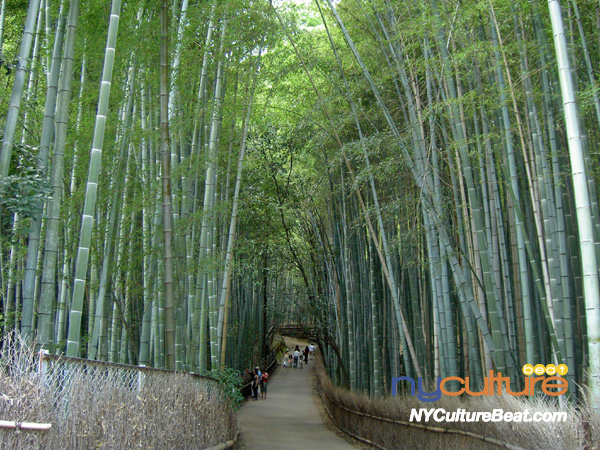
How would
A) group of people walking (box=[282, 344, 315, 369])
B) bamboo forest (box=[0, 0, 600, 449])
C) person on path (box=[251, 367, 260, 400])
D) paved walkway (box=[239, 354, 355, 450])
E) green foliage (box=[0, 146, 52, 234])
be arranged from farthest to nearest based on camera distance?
group of people walking (box=[282, 344, 315, 369]) < person on path (box=[251, 367, 260, 400]) < paved walkway (box=[239, 354, 355, 450]) < bamboo forest (box=[0, 0, 600, 449]) < green foliage (box=[0, 146, 52, 234])

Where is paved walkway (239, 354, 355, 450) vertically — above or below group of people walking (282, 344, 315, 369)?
below

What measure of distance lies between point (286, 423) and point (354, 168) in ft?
13.3

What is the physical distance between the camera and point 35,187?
309cm

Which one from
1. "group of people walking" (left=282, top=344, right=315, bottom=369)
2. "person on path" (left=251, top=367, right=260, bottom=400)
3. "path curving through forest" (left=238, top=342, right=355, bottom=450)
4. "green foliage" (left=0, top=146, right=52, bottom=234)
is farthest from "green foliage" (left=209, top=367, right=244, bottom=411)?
"group of people walking" (left=282, top=344, right=315, bottom=369)

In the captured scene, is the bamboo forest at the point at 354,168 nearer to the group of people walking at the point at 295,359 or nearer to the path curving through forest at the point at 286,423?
the path curving through forest at the point at 286,423

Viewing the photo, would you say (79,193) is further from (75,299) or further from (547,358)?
(547,358)

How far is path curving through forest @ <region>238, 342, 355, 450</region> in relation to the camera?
22.2ft

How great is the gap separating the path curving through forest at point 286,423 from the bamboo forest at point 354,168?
855 mm

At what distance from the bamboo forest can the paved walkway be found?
0.87 m

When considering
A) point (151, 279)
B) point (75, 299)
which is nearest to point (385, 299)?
point (151, 279)

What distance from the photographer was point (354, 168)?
7473 mm

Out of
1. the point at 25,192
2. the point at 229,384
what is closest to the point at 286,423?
the point at 229,384

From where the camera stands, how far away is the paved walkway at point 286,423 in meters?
6.78

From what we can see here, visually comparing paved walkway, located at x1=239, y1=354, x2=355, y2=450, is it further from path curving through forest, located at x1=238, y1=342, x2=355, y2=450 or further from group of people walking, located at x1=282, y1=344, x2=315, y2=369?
group of people walking, located at x1=282, y1=344, x2=315, y2=369
